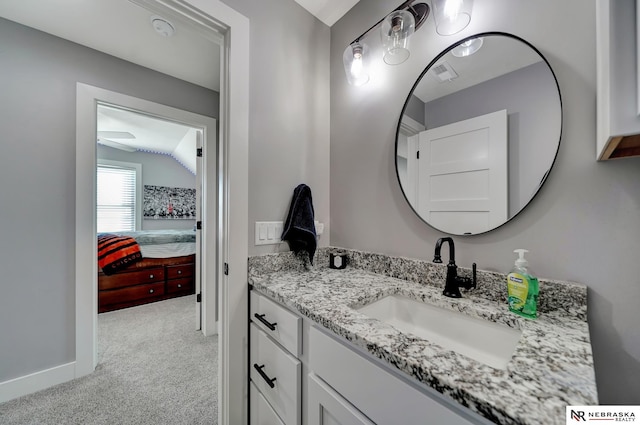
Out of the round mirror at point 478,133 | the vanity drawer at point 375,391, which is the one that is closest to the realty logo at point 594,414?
the vanity drawer at point 375,391

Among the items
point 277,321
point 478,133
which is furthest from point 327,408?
point 478,133

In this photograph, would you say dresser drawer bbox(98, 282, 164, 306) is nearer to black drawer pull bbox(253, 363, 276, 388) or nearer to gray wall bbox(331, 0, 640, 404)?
black drawer pull bbox(253, 363, 276, 388)

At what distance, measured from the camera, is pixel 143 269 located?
10.0ft

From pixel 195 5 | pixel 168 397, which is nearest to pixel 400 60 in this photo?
pixel 195 5

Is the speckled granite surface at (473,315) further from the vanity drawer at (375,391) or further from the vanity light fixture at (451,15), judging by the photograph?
the vanity light fixture at (451,15)

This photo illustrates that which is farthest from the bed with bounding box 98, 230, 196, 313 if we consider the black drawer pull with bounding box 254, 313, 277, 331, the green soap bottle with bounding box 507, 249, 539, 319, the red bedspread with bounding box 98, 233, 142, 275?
the green soap bottle with bounding box 507, 249, 539, 319

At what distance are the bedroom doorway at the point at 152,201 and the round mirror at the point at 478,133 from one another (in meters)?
1.99

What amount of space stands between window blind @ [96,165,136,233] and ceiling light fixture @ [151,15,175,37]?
433 cm

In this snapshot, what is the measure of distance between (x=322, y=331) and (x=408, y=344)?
0.27 metres

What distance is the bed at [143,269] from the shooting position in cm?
283

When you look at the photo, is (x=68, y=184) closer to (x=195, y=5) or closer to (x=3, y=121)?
(x=3, y=121)

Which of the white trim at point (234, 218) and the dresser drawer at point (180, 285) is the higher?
the white trim at point (234, 218)

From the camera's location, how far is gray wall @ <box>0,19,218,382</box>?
1526 millimetres

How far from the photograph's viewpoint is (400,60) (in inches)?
42.6
